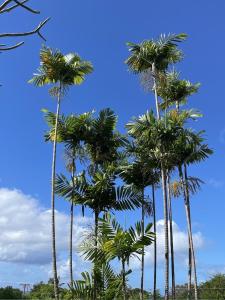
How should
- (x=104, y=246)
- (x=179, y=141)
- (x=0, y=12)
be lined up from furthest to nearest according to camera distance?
(x=179, y=141), (x=104, y=246), (x=0, y=12)

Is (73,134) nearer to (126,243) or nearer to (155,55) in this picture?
(155,55)

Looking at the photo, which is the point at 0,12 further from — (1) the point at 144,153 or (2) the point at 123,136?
(2) the point at 123,136

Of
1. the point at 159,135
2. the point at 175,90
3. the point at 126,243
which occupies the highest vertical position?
the point at 175,90

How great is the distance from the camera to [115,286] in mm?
12641

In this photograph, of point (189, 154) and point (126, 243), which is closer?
point (126, 243)

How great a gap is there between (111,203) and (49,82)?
563 cm

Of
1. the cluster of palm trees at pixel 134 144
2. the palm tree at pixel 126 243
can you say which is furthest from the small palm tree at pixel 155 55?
the palm tree at pixel 126 243

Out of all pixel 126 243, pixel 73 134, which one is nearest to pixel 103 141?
pixel 73 134

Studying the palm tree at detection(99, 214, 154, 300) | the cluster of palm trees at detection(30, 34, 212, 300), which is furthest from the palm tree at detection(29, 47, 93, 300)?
the palm tree at detection(99, 214, 154, 300)

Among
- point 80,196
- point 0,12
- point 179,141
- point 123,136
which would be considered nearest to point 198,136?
point 179,141

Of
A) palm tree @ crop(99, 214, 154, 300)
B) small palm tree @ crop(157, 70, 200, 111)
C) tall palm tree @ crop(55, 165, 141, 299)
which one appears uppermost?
small palm tree @ crop(157, 70, 200, 111)

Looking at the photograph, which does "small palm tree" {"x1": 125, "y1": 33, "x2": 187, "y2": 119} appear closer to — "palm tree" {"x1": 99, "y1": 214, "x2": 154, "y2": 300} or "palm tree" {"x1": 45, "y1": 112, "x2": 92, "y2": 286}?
"palm tree" {"x1": 45, "y1": 112, "x2": 92, "y2": 286}

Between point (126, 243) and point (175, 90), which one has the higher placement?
point (175, 90)

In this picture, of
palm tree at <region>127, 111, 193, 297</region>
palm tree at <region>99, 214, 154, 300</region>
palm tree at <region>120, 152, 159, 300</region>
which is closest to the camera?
palm tree at <region>99, 214, 154, 300</region>
